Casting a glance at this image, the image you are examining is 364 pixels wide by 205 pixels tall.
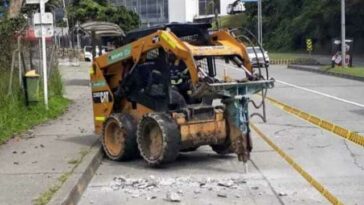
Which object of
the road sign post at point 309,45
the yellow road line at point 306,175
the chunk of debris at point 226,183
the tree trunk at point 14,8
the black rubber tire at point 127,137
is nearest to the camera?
the yellow road line at point 306,175

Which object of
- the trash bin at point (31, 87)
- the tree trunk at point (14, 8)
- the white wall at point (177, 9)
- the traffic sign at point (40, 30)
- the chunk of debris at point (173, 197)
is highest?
the white wall at point (177, 9)

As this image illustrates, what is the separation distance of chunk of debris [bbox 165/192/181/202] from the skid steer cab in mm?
1481

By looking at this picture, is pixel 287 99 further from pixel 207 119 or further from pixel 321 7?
pixel 321 7

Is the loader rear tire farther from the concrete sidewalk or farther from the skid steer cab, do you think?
the concrete sidewalk

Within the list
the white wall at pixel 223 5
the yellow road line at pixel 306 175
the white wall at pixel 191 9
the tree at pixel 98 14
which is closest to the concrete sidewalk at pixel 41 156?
the yellow road line at pixel 306 175

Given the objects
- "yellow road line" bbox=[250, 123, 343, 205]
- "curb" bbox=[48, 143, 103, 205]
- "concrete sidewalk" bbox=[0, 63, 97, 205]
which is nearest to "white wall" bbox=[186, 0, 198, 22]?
"concrete sidewalk" bbox=[0, 63, 97, 205]

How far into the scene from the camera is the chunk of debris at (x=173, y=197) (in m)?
7.92

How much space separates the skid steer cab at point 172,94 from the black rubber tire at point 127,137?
15 mm

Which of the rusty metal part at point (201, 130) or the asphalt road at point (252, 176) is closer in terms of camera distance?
the asphalt road at point (252, 176)

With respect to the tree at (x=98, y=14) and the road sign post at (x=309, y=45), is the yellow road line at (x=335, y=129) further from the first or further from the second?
the road sign post at (x=309, y=45)

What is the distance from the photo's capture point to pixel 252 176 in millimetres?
9219

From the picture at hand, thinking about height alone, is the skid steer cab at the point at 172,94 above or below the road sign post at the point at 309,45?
above

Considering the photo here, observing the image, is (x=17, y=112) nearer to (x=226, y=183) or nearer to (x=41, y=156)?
Result: (x=41, y=156)

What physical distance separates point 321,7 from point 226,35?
186 feet
